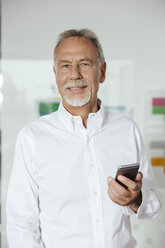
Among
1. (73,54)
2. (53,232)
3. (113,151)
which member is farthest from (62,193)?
(73,54)

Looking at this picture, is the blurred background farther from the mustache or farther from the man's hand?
the man's hand

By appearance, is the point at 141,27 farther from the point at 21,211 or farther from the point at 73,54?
the point at 21,211

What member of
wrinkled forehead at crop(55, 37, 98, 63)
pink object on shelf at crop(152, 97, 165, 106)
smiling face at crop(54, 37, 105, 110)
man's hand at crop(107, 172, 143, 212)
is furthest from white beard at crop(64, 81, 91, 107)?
pink object on shelf at crop(152, 97, 165, 106)

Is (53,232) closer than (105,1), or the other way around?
(53,232)

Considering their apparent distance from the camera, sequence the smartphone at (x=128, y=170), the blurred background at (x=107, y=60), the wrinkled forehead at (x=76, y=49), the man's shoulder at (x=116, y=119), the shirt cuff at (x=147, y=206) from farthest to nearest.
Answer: the blurred background at (x=107, y=60), the man's shoulder at (x=116, y=119), the wrinkled forehead at (x=76, y=49), the shirt cuff at (x=147, y=206), the smartphone at (x=128, y=170)

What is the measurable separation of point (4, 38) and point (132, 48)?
105cm

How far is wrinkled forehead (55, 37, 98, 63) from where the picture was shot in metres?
1.27

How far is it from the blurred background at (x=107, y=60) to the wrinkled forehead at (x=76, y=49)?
906 mm

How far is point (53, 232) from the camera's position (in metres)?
1.19

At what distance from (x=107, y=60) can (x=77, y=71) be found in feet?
3.29

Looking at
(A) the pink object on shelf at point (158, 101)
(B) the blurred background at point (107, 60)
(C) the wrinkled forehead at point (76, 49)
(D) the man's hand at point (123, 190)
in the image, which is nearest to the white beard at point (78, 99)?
(C) the wrinkled forehead at point (76, 49)

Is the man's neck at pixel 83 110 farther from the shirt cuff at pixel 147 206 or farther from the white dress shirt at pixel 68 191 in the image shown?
the shirt cuff at pixel 147 206

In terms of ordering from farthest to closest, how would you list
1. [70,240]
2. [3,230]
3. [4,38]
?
[3,230]
[4,38]
[70,240]

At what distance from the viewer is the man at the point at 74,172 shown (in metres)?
1.18
